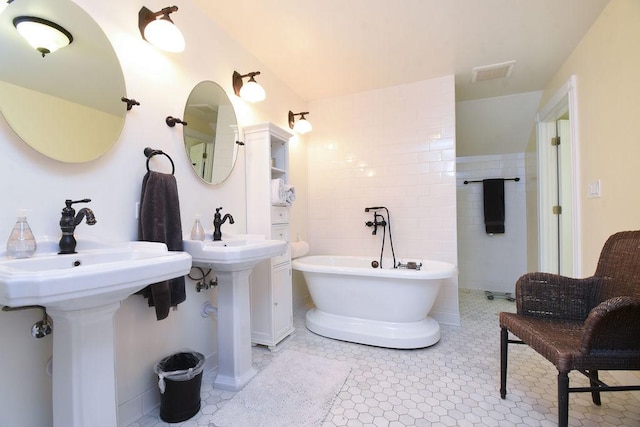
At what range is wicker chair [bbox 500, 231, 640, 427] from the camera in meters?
1.16

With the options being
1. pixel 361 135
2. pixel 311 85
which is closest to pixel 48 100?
pixel 311 85

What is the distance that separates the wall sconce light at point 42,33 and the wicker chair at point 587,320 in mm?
2514

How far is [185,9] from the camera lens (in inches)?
73.0

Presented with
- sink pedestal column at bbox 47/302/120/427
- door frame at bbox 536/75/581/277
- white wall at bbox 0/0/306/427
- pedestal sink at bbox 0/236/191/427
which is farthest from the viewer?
door frame at bbox 536/75/581/277

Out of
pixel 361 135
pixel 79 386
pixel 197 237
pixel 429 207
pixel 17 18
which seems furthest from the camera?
pixel 361 135

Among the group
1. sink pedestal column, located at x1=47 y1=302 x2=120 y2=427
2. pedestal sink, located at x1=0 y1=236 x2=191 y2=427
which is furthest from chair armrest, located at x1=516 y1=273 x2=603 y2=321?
sink pedestal column, located at x1=47 y1=302 x2=120 y2=427

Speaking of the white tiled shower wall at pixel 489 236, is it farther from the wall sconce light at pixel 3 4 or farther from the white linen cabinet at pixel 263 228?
the wall sconce light at pixel 3 4

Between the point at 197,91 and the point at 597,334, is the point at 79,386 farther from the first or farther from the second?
the point at 597,334

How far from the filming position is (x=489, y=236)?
3.87 meters

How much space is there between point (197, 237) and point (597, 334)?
2022 mm

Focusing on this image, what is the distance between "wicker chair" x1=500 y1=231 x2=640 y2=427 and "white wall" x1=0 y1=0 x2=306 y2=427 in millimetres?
1949

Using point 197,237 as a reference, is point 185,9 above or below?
above

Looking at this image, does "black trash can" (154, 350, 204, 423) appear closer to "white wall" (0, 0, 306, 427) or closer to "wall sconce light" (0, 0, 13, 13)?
"white wall" (0, 0, 306, 427)

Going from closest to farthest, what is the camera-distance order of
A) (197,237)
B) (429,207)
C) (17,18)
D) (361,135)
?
1. (17,18)
2. (197,237)
3. (429,207)
4. (361,135)
